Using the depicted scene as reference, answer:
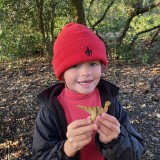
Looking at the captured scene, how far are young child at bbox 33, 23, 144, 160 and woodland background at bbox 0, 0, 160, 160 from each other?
1.80 m

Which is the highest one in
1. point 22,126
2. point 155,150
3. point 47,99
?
point 47,99

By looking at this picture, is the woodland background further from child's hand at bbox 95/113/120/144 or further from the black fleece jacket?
child's hand at bbox 95/113/120/144

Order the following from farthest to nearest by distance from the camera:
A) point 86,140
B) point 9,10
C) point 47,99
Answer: point 9,10
point 47,99
point 86,140

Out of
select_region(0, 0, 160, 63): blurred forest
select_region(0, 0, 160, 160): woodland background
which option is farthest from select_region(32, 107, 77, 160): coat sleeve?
select_region(0, 0, 160, 63): blurred forest

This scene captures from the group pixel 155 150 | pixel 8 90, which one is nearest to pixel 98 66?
pixel 155 150

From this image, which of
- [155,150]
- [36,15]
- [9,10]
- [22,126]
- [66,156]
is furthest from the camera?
[36,15]

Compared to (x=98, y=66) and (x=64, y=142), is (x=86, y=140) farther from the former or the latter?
(x=98, y=66)

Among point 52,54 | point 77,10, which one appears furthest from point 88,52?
point 52,54

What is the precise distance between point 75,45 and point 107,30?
21.4 feet

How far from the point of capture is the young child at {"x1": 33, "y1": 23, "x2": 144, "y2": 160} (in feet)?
5.81

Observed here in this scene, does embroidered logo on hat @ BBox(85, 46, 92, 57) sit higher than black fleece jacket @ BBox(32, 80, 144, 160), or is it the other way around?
embroidered logo on hat @ BBox(85, 46, 92, 57)

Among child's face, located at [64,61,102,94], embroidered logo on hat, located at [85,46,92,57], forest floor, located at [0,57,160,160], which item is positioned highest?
embroidered logo on hat, located at [85,46,92,57]

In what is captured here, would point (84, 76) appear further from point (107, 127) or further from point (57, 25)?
point (57, 25)

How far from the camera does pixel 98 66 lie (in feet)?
6.04
